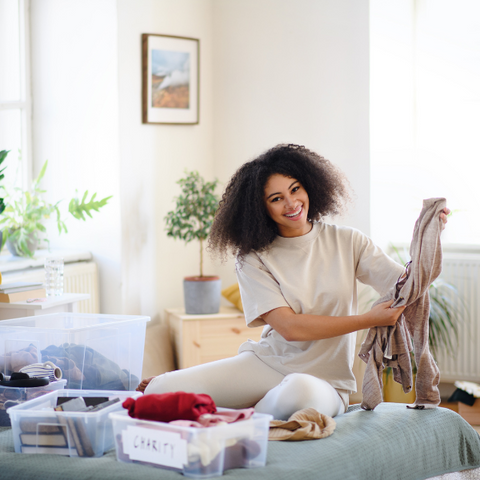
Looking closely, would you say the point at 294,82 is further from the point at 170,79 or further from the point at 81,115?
the point at 81,115

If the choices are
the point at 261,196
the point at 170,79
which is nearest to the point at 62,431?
the point at 261,196

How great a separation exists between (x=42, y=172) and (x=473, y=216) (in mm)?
2218

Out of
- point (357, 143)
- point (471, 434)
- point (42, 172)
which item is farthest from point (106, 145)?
point (471, 434)

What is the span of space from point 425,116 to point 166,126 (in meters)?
1.41

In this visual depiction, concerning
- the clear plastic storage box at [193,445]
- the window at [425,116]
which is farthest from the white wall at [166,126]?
the clear plastic storage box at [193,445]

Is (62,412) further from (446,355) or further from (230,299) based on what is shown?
(446,355)

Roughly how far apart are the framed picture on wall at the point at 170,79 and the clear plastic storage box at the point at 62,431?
196 centimetres

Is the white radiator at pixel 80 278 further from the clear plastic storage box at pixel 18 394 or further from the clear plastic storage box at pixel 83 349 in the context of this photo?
the clear plastic storage box at pixel 18 394

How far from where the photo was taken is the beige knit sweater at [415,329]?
1746 millimetres

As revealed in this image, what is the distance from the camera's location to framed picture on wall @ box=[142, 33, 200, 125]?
3236mm

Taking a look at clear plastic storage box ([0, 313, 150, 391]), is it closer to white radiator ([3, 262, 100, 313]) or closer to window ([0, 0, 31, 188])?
white radiator ([3, 262, 100, 313])

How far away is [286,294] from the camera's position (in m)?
1.90

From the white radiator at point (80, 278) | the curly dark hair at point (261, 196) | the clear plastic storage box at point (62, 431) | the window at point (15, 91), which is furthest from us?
the window at point (15, 91)

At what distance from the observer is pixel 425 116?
350 cm
